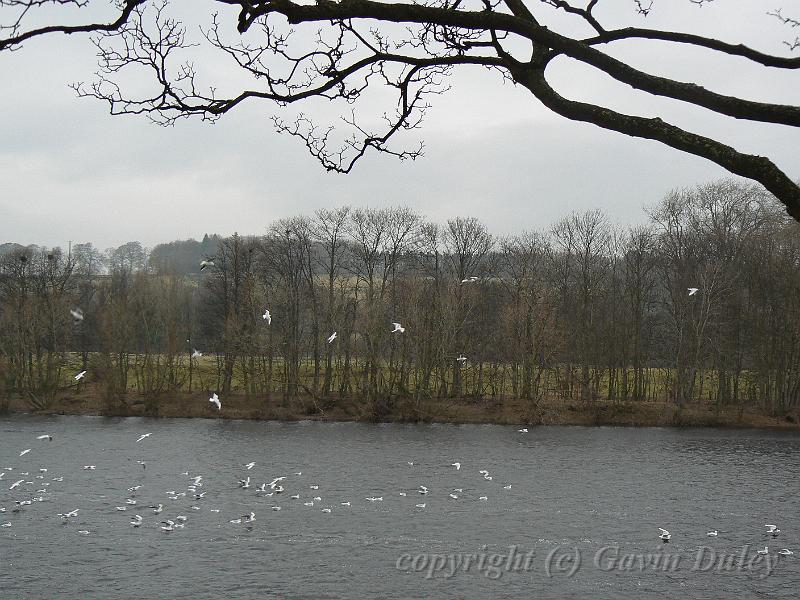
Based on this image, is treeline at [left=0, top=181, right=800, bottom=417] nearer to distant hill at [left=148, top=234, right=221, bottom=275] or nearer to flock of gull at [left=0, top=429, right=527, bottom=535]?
flock of gull at [left=0, top=429, right=527, bottom=535]

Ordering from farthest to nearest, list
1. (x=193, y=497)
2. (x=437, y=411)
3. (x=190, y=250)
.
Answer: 1. (x=190, y=250)
2. (x=437, y=411)
3. (x=193, y=497)

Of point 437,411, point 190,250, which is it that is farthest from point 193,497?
point 190,250

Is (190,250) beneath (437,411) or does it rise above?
above

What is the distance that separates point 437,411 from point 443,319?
21.2 feet

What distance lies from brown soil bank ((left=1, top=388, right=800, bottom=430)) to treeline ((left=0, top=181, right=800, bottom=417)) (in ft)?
1.96

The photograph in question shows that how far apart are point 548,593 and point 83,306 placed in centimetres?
5039

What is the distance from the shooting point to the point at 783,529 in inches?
857

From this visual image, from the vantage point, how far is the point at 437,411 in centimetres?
4753

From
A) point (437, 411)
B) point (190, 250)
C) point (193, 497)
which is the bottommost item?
point (193, 497)

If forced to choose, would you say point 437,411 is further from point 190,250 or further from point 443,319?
point 190,250

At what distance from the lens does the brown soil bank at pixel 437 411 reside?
45.3m

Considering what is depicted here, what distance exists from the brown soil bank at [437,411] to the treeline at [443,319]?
599 millimetres

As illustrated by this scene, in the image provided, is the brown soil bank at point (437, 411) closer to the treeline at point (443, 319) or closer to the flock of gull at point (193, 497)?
the treeline at point (443, 319)

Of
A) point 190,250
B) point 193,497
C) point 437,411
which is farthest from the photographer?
point 190,250
